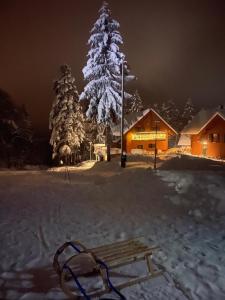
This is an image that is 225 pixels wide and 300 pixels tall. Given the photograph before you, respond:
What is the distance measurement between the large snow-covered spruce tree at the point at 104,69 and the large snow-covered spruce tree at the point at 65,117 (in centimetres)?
1378

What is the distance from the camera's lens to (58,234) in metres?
10.5

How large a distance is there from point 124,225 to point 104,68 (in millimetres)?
23262

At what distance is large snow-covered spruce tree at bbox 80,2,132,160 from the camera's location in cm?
3152

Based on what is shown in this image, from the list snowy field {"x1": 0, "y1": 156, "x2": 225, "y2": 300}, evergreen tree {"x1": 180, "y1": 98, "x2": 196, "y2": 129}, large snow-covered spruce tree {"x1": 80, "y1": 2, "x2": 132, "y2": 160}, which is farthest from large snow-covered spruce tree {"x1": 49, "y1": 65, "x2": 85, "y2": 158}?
evergreen tree {"x1": 180, "y1": 98, "x2": 196, "y2": 129}

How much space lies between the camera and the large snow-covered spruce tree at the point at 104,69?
31516 millimetres

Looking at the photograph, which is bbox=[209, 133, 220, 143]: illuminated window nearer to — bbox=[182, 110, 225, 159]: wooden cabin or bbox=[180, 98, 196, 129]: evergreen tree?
bbox=[182, 110, 225, 159]: wooden cabin

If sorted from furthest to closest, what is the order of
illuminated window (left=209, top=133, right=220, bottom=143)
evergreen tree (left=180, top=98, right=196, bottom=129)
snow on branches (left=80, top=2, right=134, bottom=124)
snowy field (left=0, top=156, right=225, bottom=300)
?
1. evergreen tree (left=180, top=98, right=196, bottom=129)
2. illuminated window (left=209, top=133, right=220, bottom=143)
3. snow on branches (left=80, top=2, right=134, bottom=124)
4. snowy field (left=0, top=156, right=225, bottom=300)

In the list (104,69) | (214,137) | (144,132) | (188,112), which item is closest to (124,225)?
(104,69)

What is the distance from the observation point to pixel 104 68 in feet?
105

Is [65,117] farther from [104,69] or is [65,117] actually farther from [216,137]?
[216,137]

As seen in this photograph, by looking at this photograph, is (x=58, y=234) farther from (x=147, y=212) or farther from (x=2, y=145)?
(x=2, y=145)

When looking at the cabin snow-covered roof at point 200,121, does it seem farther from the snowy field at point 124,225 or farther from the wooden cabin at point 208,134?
the snowy field at point 124,225

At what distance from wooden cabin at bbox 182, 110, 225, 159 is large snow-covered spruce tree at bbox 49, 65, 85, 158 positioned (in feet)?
58.8

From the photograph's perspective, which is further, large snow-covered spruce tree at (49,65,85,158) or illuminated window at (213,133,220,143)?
large snow-covered spruce tree at (49,65,85,158)
